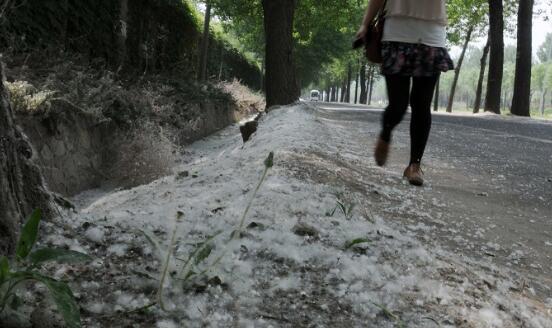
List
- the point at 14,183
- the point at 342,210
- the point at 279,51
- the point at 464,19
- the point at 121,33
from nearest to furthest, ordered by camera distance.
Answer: the point at 14,183 < the point at 342,210 < the point at 279,51 < the point at 121,33 < the point at 464,19

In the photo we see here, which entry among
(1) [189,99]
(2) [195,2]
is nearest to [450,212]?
(1) [189,99]

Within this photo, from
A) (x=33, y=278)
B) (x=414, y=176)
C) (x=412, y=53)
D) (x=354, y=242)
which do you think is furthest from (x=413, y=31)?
(x=33, y=278)

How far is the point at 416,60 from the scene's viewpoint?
326 centimetres

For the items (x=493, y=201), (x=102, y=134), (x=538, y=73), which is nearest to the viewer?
(x=493, y=201)

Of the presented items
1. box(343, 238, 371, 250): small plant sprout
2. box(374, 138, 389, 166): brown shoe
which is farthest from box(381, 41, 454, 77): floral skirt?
box(343, 238, 371, 250): small plant sprout

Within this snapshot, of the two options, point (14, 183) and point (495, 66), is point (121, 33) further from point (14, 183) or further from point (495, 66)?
point (495, 66)

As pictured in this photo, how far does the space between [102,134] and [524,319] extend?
599cm

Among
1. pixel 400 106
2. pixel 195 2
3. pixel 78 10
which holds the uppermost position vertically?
pixel 195 2

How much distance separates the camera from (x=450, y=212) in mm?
2836

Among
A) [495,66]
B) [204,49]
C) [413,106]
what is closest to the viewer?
[413,106]

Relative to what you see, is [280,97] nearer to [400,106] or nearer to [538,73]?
[400,106]

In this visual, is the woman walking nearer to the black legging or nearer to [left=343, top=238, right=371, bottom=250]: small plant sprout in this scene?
the black legging

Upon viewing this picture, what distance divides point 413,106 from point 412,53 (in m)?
0.38

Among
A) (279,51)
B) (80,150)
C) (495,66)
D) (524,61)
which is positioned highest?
(524,61)
